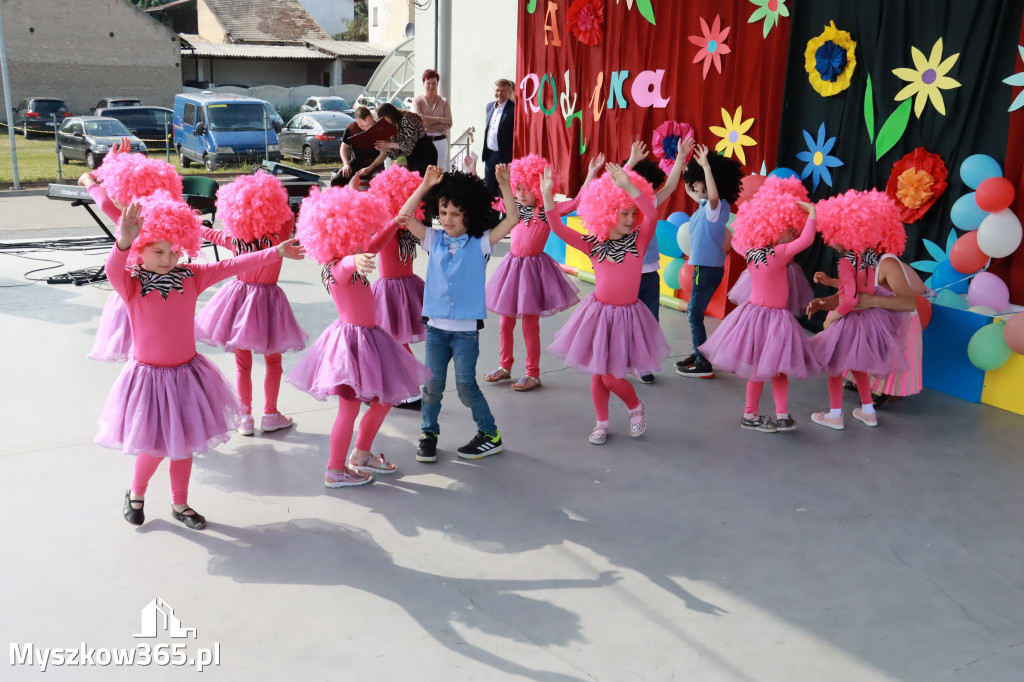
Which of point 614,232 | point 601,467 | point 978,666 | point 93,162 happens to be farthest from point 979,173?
point 93,162

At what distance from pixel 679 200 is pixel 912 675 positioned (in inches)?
230

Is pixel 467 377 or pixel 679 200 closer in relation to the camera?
pixel 467 377

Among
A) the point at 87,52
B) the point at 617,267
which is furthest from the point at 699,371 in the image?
the point at 87,52

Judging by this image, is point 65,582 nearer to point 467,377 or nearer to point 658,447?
point 467,377

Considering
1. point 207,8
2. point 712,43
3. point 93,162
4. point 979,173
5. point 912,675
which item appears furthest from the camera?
point 207,8

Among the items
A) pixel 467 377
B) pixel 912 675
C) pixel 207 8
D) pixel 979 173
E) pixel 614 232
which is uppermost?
pixel 207 8

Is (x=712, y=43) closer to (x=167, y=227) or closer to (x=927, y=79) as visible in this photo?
(x=927, y=79)

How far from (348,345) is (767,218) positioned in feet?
8.50

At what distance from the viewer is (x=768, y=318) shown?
5.35 m

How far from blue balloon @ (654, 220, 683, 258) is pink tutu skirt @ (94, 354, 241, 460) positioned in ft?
17.1

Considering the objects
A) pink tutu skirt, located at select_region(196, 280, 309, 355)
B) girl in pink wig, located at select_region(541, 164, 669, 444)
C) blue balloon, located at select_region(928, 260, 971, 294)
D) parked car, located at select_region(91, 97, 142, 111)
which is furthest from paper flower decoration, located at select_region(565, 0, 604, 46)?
parked car, located at select_region(91, 97, 142, 111)

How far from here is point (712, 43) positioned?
7.90 metres

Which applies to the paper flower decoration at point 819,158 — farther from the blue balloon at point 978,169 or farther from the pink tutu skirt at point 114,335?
the pink tutu skirt at point 114,335

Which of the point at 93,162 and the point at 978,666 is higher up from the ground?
the point at 93,162
